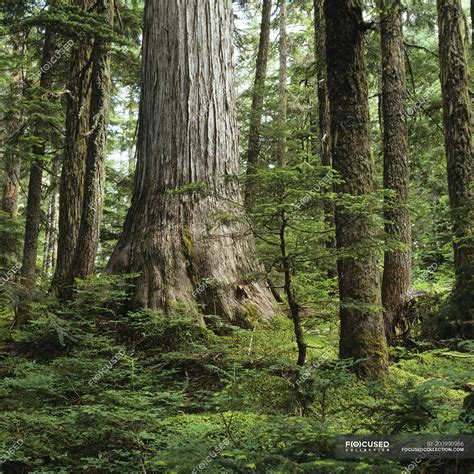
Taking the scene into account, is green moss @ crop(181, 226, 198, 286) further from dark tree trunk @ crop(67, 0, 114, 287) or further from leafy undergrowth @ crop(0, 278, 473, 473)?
dark tree trunk @ crop(67, 0, 114, 287)

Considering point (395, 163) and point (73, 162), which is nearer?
point (395, 163)

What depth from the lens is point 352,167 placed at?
13.7ft

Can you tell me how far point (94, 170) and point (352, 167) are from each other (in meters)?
5.12

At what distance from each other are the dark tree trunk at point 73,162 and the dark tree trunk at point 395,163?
18.1 feet

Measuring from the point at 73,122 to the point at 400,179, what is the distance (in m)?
6.16

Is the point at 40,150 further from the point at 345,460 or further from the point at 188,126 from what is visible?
the point at 345,460

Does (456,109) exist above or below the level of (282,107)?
below

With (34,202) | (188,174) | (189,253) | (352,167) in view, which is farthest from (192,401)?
(34,202)

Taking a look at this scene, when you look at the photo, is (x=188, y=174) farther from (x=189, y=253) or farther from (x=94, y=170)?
(x=94, y=170)

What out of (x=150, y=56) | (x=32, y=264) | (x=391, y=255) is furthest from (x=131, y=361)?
(x=32, y=264)

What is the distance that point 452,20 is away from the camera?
7.72m

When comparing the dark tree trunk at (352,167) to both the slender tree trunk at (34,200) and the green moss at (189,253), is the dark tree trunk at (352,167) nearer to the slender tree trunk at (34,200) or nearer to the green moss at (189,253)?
the green moss at (189,253)

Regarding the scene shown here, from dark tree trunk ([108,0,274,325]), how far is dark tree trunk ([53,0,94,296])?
9.19ft

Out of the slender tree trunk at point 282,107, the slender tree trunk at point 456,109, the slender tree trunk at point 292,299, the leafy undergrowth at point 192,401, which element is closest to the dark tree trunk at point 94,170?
the leafy undergrowth at point 192,401
